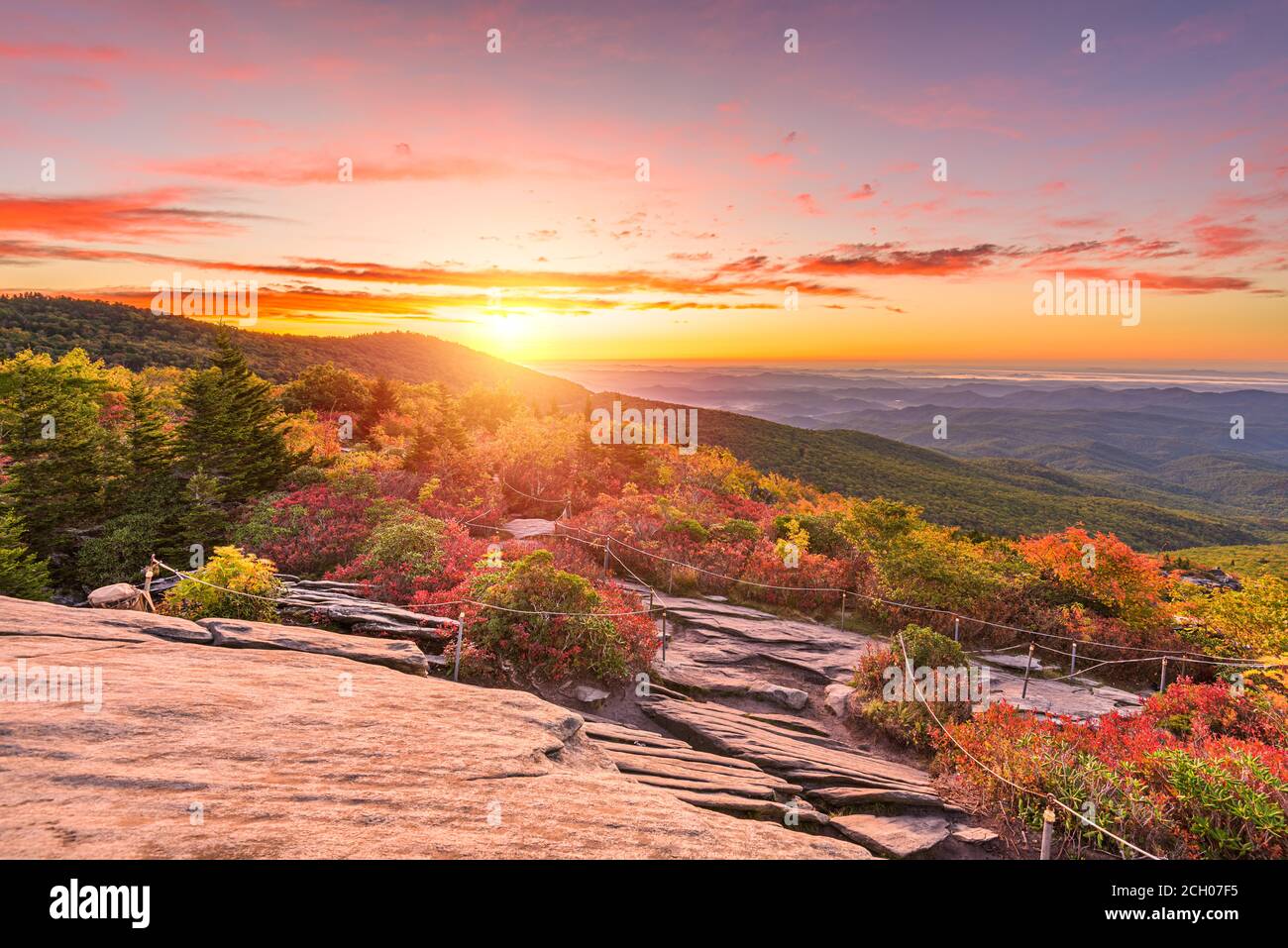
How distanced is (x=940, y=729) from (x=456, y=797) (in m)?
7.73

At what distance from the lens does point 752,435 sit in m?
94.6

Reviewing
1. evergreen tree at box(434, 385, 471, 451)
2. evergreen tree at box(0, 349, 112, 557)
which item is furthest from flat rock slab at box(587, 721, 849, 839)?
evergreen tree at box(0, 349, 112, 557)

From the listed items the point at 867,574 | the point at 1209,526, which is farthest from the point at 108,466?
the point at 1209,526

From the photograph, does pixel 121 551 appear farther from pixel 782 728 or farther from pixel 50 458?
pixel 782 728

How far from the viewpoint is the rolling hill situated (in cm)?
6756

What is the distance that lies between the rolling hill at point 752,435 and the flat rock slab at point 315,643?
97.0ft

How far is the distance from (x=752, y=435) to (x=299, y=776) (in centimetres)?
9304

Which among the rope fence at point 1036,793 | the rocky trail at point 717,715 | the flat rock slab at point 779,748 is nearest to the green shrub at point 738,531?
the rocky trail at point 717,715

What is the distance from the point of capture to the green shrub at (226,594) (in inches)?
377

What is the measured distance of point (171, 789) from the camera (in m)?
3.93

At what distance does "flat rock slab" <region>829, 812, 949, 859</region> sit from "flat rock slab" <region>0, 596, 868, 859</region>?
1418mm

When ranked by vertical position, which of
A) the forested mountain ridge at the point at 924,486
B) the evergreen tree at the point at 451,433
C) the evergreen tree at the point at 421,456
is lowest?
the forested mountain ridge at the point at 924,486

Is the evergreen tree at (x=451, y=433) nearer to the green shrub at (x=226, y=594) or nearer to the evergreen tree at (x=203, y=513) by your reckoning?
the evergreen tree at (x=203, y=513)

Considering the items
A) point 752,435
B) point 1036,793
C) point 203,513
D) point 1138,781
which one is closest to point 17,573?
point 203,513
